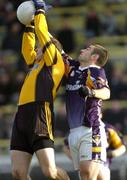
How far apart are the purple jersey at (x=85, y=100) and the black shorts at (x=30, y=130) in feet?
1.21

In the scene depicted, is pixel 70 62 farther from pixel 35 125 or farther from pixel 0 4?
pixel 0 4

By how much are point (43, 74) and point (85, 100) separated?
0.58m

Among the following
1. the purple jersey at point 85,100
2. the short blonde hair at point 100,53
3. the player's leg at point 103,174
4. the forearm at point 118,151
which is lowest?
the player's leg at point 103,174

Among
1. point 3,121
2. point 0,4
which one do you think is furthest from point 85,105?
point 0,4

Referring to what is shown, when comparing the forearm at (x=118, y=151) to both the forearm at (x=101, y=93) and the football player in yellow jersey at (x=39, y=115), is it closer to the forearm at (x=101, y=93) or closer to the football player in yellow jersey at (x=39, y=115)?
the football player in yellow jersey at (x=39, y=115)

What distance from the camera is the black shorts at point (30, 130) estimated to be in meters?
9.45

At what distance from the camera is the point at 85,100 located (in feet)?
31.6

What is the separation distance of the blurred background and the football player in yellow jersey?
11.6 ft

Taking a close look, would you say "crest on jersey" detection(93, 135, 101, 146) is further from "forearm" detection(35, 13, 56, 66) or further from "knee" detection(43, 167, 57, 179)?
"forearm" detection(35, 13, 56, 66)

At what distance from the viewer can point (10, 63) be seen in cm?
1628

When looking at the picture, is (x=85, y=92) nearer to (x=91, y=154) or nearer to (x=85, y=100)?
(x=85, y=100)

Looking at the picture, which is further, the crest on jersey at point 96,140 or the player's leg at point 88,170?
the crest on jersey at point 96,140

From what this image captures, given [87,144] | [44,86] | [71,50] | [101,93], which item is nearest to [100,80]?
[101,93]

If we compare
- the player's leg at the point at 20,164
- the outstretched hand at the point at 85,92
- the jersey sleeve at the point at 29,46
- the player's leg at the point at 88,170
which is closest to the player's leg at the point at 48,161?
the player's leg at the point at 20,164
